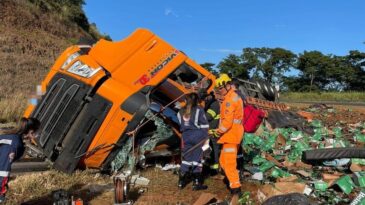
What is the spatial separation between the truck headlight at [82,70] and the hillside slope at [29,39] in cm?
597

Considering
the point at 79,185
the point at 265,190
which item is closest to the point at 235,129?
the point at 265,190

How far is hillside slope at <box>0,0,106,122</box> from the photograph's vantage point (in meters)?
17.8

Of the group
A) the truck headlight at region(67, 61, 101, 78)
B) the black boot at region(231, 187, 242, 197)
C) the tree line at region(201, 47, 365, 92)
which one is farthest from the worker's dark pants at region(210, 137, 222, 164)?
the tree line at region(201, 47, 365, 92)

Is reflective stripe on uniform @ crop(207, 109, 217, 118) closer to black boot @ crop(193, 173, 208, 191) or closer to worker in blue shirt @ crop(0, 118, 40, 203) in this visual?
black boot @ crop(193, 173, 208, 191)

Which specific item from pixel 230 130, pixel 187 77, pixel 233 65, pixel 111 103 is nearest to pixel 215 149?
pixel 230 130

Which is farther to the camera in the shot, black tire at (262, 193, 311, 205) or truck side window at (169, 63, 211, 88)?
truck side window at (169, 63, 211, 88)

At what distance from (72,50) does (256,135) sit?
14.6 feet

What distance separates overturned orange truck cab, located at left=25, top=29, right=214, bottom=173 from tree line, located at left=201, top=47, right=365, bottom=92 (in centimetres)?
3581

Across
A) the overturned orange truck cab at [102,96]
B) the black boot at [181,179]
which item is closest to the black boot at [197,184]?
the black boot at [181,179]

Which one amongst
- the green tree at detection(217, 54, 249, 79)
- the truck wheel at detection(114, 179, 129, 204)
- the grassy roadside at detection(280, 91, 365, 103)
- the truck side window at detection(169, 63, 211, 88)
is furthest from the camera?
the green tree at detection(217, 54, 249, 79)

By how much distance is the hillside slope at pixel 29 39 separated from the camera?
17.8 m

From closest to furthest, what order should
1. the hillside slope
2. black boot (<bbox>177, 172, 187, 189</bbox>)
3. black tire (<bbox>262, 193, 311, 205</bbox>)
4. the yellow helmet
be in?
black tire (<bbox>262, 193, 311, 205</bbox>) → the yellow helmet → black boot (<bbox>177, 172, 187, 189</bbox>) → the hillside slope

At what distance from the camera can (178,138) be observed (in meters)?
7.30

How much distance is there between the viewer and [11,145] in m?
4.45
